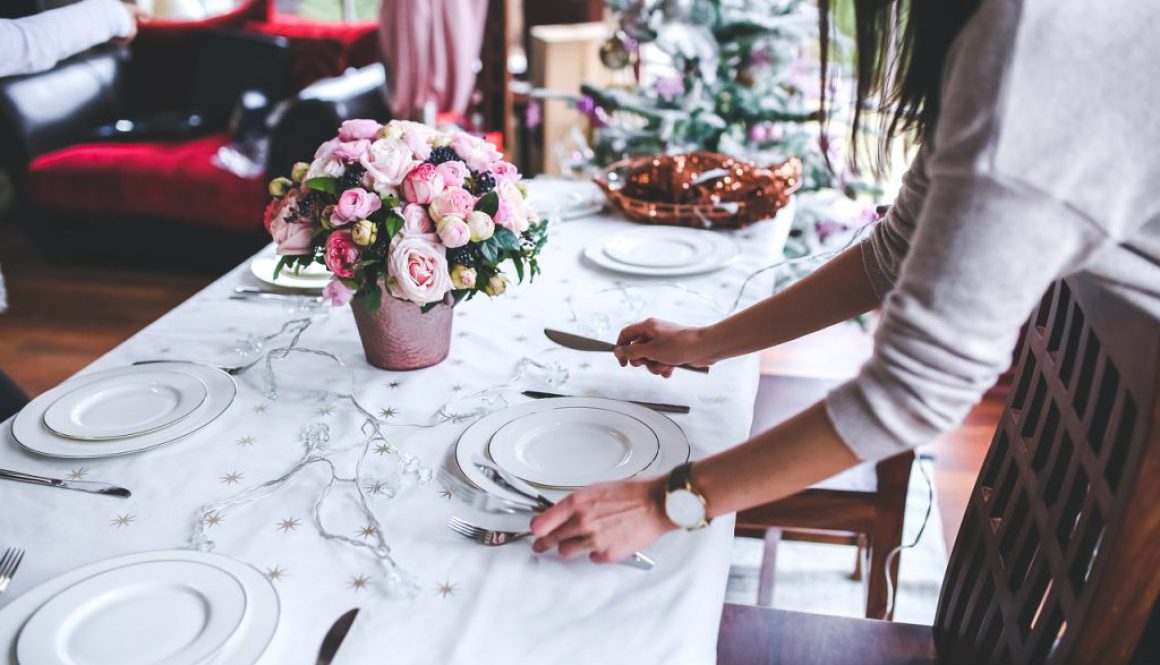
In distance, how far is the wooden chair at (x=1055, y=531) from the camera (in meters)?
0.68

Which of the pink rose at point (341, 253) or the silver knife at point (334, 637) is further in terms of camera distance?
the pink rose at point (341, 253)

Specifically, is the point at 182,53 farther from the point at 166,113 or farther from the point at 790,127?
the point at 790,127

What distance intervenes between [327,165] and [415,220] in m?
0.13

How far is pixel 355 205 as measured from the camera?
96cm

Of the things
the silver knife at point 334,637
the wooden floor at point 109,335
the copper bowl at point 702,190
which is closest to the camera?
the silver knife at point 334,637

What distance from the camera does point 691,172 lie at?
1.66 metres

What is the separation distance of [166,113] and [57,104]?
463 millimetres

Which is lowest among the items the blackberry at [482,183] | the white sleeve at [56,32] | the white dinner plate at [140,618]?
the white dinner plate at [140,618]

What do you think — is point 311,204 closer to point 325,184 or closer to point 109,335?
point 325,184

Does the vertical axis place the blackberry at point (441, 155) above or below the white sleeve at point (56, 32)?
below

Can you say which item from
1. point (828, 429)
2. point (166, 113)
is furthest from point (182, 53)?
point (828, 429)

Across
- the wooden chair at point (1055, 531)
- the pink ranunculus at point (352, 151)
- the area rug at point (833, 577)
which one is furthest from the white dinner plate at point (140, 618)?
the area rug at point (833, 577)

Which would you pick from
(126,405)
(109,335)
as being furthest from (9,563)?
(109,335)

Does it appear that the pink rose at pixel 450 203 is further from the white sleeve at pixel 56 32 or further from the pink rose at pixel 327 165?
the white sleeve at pixel 56 32
